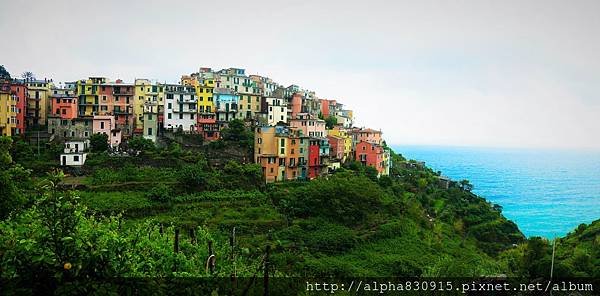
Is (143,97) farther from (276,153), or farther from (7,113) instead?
→ (276,153)

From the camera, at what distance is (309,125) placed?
41.6 metres

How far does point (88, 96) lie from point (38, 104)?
3.92m

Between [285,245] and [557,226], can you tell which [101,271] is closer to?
[285,245]

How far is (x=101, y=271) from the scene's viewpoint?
6281 mm

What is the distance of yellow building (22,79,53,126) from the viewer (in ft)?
125

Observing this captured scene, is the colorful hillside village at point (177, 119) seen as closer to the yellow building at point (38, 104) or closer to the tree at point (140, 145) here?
the yellow building at point (38, 104)

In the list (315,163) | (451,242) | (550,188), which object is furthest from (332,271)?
(550,188)

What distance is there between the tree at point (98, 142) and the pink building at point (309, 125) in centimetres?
1509

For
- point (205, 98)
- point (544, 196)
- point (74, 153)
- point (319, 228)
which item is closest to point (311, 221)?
point (319, 228)

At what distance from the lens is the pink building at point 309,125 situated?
135ft

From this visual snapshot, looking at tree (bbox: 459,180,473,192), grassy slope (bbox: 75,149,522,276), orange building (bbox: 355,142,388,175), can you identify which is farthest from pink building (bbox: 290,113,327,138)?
tree (bbox: 459,180,473,192)

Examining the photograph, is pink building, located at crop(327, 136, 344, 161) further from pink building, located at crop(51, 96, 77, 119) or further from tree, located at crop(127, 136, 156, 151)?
pink building, located at crop(51, 96, 77, 119)

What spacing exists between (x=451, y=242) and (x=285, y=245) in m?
13.1

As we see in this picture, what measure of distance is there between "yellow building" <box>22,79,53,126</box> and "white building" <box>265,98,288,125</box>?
17.8 meters
